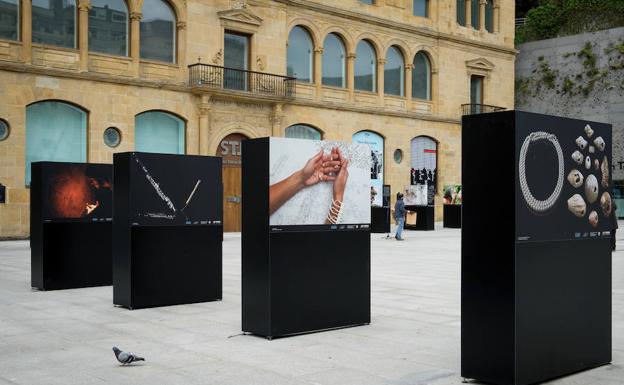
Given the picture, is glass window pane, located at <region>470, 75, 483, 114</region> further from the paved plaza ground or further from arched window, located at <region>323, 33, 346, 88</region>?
the paved plaza ground

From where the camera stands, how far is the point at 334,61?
37.6 metres

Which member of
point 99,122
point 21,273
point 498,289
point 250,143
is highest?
point 99,122

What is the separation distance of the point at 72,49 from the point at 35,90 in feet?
6.99

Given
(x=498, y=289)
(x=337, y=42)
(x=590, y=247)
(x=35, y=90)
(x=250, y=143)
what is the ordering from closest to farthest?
(x=498, y=289) → (x=590, y=247) → (x=250, y=143) → (x=35, y=90) → (x=337, y=42)

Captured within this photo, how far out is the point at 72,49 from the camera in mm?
28516

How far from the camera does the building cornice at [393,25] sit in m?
36.0

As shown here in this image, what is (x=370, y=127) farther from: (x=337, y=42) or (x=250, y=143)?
(x=250, y=143)

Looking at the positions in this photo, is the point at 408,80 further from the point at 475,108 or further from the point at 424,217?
the point at 424,217

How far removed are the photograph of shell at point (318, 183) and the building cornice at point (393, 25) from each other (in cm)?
2646

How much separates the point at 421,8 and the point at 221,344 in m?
36.4

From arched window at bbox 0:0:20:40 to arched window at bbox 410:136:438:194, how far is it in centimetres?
2164

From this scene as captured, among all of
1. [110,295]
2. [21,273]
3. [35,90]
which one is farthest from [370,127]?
[110,295]

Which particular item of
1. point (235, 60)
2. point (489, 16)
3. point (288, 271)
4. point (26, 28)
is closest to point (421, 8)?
point (489, 16)

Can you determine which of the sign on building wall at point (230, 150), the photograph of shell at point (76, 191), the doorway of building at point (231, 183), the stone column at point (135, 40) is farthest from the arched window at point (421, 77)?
the photograph of shell at point (76, 191)
